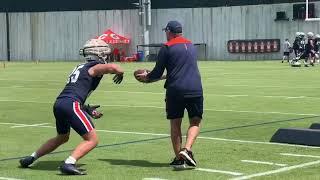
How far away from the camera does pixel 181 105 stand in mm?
9344

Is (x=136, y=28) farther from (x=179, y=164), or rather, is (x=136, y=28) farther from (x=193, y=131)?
(x=179, y=164)

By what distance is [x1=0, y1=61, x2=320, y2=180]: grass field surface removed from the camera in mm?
9172

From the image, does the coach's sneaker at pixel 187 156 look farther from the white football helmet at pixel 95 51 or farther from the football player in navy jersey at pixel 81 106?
the white football helmet at pixel 95 51

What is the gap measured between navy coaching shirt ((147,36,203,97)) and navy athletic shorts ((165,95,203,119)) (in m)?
Answer: 0.07

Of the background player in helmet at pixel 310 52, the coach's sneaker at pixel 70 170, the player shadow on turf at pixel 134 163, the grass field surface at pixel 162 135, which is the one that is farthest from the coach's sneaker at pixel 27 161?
the background player in helmet at pixel 310 52

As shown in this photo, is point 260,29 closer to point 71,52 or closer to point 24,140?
point 71,52

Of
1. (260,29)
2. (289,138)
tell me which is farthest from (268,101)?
(260,29)

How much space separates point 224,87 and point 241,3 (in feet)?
113

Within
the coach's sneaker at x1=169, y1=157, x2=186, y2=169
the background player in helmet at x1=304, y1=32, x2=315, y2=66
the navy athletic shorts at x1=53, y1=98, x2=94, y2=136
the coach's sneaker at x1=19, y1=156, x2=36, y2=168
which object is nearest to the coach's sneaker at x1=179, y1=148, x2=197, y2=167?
the coach's sneaker at x1=169, y1=157, x2=186, y2=169

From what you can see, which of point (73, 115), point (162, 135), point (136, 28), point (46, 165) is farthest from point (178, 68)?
point (136, 28)

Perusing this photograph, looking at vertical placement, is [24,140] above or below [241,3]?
below

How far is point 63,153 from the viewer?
10.9m

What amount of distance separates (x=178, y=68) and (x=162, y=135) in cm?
366

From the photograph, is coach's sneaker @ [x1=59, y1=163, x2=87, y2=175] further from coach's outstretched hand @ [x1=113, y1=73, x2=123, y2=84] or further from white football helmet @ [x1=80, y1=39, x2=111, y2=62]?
white football helmet @ [x1=80, y1=39, x2=111, y2=62]
